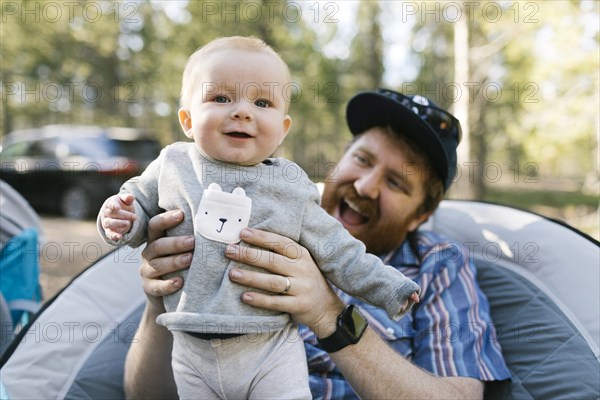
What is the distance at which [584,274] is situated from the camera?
2.12 meters

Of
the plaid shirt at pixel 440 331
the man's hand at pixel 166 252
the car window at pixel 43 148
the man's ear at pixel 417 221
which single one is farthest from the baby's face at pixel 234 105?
the car window at pixel 43 148

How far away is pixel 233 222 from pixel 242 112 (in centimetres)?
29

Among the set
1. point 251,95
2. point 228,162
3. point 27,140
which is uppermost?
point 251,95

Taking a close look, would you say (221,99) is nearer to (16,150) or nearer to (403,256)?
(403,256)

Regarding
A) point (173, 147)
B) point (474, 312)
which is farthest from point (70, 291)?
point (474, 312)

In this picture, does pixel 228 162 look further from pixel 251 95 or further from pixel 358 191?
pixel 358 191

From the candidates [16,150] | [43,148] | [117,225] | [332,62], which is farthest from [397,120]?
[332,62]

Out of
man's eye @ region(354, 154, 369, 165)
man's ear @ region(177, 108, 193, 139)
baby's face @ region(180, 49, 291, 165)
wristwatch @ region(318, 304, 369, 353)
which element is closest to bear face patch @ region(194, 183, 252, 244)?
baby's face @ region(180, 49, 291, 165)

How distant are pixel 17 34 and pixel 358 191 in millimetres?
18641

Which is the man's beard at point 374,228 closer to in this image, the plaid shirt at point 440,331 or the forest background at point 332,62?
the plaid shirt at point 440,331

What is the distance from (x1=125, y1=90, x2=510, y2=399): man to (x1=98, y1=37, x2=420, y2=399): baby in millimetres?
47

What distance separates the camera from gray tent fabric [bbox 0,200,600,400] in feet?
6.44

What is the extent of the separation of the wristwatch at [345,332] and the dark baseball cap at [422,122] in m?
0.98

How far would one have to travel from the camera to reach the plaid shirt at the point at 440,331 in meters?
1.85
